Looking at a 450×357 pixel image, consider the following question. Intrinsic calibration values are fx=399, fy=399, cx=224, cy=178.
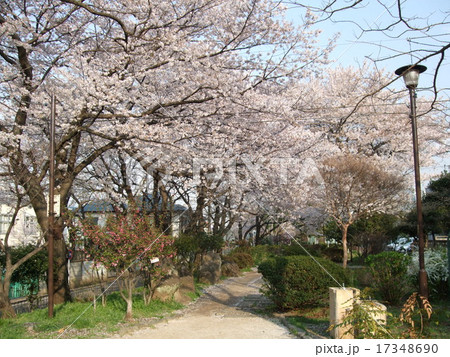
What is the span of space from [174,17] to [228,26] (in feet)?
3.83

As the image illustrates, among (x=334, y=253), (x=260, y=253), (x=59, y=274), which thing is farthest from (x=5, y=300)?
(x=334, y=253)

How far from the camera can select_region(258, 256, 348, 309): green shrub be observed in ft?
24.9

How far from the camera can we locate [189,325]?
700 cm

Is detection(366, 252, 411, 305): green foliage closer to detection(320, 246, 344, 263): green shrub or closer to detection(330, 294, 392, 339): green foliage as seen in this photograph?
detection(330, 294, 392, 339): green foliage

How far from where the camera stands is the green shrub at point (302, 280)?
7586 mm

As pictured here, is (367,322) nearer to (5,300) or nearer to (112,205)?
(5,300)

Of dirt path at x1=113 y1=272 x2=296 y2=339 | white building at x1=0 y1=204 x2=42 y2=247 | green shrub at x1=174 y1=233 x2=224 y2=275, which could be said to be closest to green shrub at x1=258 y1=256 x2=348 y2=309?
dirt path at x1=113 y1=272 x2=296 y2=339

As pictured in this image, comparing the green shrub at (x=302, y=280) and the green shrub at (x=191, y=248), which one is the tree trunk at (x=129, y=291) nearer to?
the green shrub at (x=302, y=280)

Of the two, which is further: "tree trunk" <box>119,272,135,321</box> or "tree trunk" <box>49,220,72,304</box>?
"tree trunk" <box>49,220,72,304</box>

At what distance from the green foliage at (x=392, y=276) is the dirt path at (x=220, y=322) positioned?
2.53m

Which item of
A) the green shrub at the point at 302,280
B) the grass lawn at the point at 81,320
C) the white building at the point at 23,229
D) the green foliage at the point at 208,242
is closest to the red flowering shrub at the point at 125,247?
the grass lawn at the point at 81,320

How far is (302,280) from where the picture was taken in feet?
25.0

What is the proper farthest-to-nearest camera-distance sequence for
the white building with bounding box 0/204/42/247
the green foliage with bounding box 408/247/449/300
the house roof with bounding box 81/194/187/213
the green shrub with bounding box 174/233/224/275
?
the white building with bounding box 0/204/42/247 < the green shrub with bounding box 174/233/224/275 < the house roof with bounding box 81/194/187/213 < the green foliage with bounding box 408/247/449/300

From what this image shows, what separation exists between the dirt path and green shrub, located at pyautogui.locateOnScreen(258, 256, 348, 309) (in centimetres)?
61
